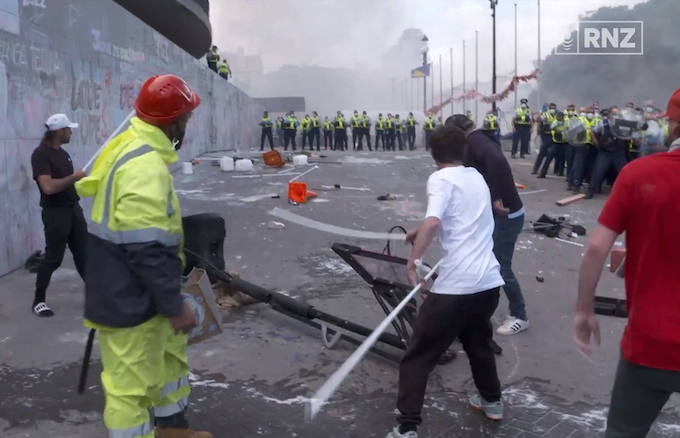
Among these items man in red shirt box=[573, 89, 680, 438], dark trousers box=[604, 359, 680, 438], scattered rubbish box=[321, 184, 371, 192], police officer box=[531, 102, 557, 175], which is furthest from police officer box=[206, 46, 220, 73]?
dark trousers box=[604, 359, 680, 438]

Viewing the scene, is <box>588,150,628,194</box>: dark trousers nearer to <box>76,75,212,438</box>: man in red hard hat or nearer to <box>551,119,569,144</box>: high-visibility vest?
<box>551,119,569,144</box>: high-visibility vest

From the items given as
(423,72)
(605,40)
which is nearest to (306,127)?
(423,72)

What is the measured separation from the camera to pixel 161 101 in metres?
2.65

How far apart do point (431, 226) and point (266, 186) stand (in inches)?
381

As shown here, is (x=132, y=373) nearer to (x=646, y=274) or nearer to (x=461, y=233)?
(x=461, y=233)

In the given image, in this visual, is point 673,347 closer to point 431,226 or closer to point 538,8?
point 431,226

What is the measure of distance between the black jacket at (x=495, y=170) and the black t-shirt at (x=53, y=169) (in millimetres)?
3263

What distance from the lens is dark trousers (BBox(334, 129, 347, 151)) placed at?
30016 millimetres

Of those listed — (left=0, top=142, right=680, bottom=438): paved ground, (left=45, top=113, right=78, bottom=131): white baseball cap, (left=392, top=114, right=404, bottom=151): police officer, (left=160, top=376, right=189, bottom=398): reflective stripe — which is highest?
(left=392, top=114, right=404, bottom=151): police officer

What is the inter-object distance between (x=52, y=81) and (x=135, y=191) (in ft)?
18.8

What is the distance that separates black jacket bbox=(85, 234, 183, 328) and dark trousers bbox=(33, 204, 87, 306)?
8.76 ft

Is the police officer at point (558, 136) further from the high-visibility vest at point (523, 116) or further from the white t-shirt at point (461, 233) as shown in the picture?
the white t-shirt at point (461, 233)

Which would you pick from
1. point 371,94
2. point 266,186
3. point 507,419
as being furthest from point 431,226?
point 371,94

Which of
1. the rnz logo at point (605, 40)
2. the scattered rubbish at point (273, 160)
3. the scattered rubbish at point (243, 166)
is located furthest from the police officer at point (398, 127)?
the rnz logo at point (605, 40)
